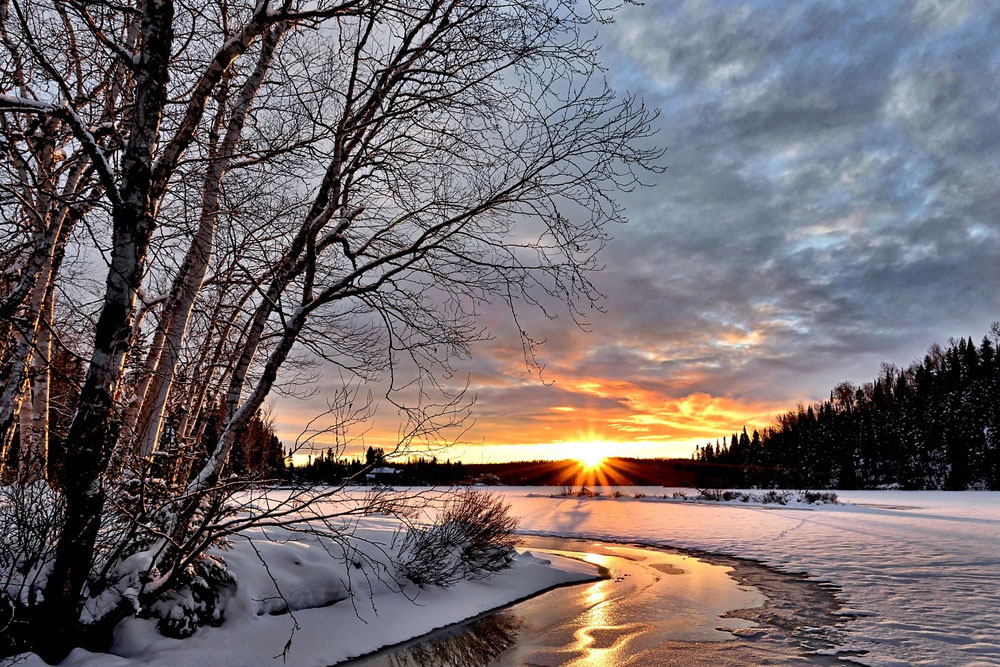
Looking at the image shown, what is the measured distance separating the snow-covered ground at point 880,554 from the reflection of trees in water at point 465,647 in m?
4.59

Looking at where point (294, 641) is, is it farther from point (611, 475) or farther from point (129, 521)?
point (611, 475)

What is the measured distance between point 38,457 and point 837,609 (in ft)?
38.4

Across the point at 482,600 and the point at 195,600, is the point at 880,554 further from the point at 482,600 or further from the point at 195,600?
the point at 195,600

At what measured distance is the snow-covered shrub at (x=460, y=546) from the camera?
10.5 meters

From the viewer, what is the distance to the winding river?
24.1 ft

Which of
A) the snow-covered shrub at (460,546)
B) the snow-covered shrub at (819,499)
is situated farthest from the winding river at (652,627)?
the snow-covered shrub at (819,499)

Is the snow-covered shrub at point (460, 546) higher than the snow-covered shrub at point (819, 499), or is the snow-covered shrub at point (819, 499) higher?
the snow-covered shrub at point (460, 546)

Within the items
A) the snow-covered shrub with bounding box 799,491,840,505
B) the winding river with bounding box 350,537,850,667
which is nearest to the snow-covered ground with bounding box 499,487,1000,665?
the winding river with bounding box 350,537,850,667

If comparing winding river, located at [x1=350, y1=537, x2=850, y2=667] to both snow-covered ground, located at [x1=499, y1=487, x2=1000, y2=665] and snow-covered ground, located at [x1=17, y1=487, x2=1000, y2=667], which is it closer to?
snow-covered ground, located at [x1=17, y1=487, x2=1000, y2=667]

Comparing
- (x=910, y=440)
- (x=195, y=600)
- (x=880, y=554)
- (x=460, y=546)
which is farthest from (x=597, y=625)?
(x=910, y=440)

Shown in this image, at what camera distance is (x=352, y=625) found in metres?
8.19

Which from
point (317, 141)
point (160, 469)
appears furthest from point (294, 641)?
point (317, 141)

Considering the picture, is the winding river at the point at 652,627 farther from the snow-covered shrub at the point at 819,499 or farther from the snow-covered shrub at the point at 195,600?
the snow-covered shrub at the point at 819,499

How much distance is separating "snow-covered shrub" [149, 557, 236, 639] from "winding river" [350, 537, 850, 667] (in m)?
1.92
